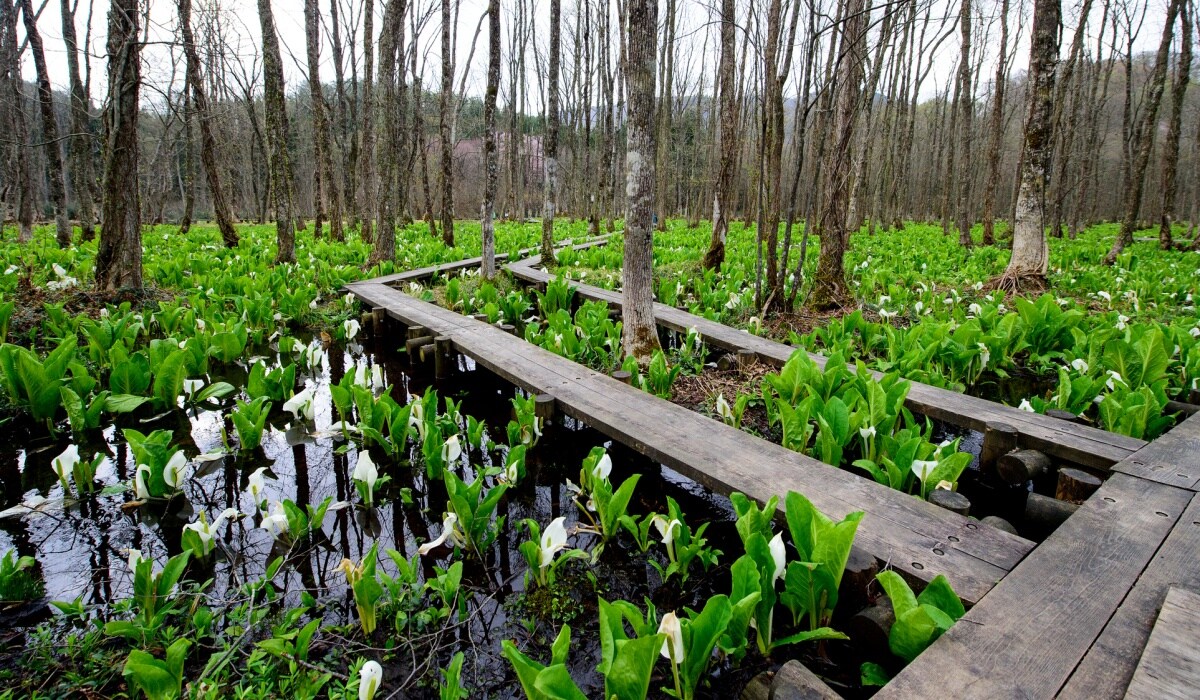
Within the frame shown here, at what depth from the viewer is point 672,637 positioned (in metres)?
1.62

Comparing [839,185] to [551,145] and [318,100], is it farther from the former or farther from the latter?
[318,100]

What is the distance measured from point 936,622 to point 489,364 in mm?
3564

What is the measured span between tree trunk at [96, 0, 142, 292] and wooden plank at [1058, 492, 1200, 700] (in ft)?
25.2

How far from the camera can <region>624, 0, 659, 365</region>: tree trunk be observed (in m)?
4.13

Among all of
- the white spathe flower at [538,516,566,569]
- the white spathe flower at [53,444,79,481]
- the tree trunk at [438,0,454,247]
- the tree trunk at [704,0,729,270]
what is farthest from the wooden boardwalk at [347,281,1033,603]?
the tree trunk at [438,0,454,247]

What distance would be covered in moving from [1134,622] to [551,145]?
9858 millimetres

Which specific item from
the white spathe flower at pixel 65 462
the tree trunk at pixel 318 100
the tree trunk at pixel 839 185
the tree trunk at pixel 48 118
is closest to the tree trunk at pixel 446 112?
the tree trunk at pixel 318 100

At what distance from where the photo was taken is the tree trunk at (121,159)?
570 cm

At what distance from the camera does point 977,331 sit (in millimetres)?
4535

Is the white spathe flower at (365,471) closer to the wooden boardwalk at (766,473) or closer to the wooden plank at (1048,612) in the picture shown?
the wooden boardwalk at (766,473)

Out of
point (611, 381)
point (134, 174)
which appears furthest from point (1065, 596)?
point (134, 174)

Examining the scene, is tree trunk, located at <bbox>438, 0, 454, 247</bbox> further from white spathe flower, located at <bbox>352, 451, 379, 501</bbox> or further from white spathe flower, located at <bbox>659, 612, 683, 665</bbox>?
white spathe flower, located at <bbox>659, 612, 683, 665</bbox>

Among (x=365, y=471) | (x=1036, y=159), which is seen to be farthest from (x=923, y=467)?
(x=1036, y=159)

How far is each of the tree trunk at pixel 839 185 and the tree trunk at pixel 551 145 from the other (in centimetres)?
491
